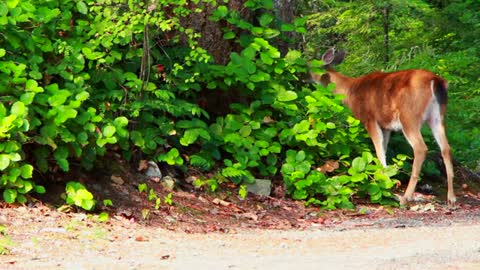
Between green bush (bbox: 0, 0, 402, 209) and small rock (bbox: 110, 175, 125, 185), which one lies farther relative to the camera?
small rock (bbox: 110, 175, 125, 185)

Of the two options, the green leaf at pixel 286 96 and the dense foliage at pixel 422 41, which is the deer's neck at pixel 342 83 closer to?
the green leaf at pixel 286 96

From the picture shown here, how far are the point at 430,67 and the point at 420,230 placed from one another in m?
8.23

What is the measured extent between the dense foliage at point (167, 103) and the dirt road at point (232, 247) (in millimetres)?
747

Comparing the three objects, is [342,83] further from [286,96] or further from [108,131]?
[108,131]

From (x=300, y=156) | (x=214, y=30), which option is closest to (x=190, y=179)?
(x=300, y=156)

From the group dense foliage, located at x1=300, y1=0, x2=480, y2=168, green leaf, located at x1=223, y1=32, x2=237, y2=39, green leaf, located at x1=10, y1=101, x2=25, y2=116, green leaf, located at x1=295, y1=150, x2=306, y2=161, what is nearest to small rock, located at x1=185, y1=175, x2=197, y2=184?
green leaf, located at x1=295, y1=150, x2=306, y2=161

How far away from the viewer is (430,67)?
17.2 meters

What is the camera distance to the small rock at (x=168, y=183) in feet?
35.6

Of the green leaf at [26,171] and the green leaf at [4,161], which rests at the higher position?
the green leaf at [4,161]

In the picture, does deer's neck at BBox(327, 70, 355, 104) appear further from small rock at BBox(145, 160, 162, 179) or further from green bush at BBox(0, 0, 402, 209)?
small rock at BBox(145, 160, 162, 179)

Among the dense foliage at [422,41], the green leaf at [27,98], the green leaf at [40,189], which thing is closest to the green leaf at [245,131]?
the green leaf at [40,189]

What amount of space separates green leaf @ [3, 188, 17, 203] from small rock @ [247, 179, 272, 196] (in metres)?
3.10

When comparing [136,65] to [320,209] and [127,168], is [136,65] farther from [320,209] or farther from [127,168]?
[320,209]

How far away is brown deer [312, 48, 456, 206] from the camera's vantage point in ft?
41.1
